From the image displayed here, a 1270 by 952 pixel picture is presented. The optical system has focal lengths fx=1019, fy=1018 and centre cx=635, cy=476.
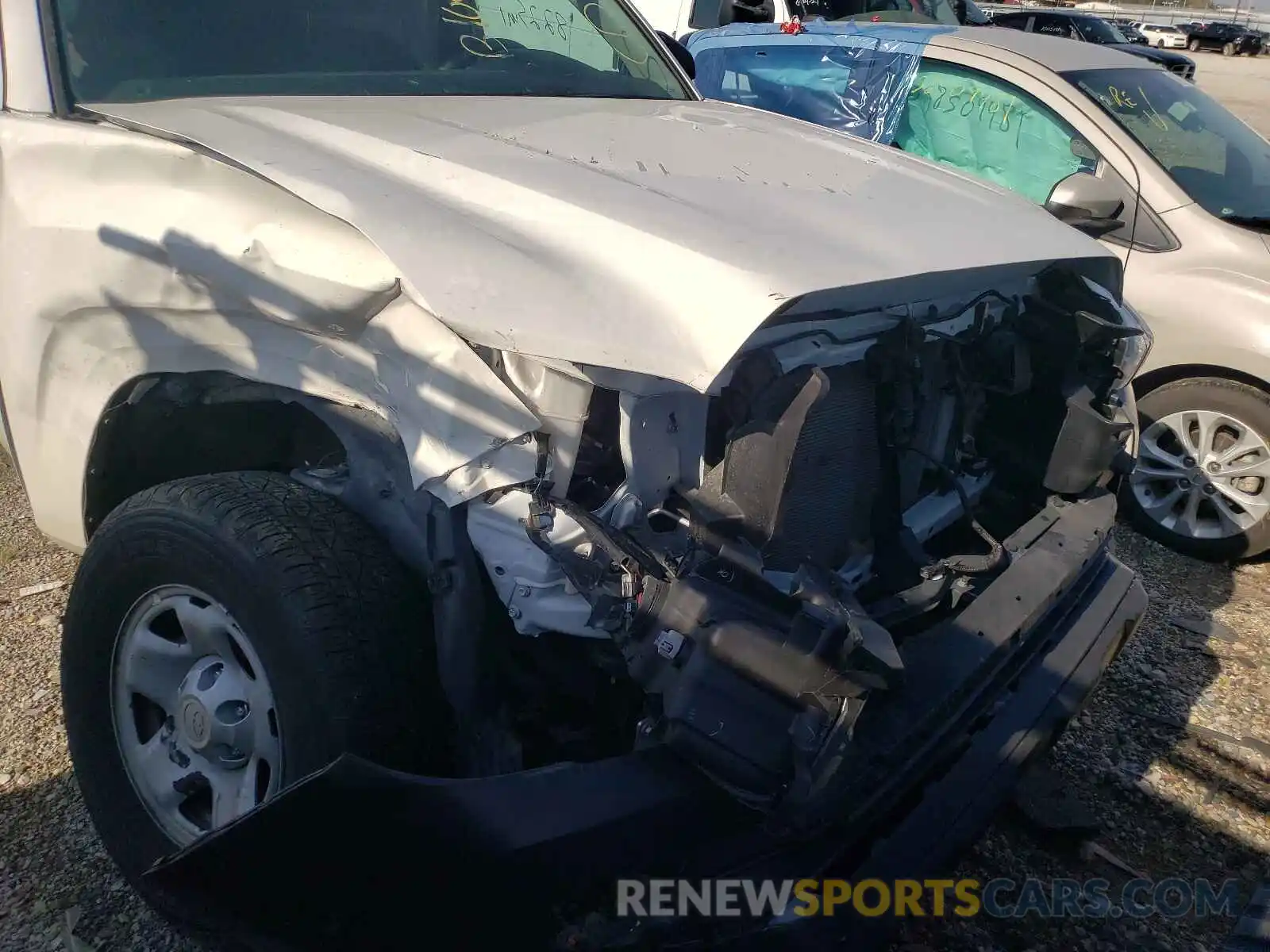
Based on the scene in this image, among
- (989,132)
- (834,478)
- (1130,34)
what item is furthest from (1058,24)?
(834,478)

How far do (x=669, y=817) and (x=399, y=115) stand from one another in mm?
1789

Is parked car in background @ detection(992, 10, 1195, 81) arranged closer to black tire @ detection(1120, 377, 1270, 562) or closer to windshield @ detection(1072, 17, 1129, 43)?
windshield @ detection(1072, 17, 1129, 43)

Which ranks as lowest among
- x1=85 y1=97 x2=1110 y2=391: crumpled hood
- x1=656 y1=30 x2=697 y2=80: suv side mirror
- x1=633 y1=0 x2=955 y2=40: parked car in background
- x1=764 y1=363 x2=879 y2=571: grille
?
x1=764 y1=363 x2=879 y2=571: grille

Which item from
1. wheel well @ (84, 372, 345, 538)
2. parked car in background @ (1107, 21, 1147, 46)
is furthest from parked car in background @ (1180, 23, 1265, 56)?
wheel well @ (84, 372, 345, 538)

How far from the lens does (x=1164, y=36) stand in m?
33.7

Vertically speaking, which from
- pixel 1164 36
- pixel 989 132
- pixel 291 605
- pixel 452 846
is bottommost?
pixel 452 846

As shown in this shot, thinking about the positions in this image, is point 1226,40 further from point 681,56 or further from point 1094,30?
point 681,56

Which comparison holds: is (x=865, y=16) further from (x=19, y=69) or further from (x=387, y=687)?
(x=387, y=687)

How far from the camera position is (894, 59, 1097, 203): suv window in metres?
4.62

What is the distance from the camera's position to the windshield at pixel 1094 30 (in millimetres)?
13828

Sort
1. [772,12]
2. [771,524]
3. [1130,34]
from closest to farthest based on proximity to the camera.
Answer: [771,524], [772,12], [1130,34]

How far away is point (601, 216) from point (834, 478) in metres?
0.76

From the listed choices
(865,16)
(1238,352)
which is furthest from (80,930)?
(865,16)

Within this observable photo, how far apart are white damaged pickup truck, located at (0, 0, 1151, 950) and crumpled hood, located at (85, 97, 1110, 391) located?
1 cm
